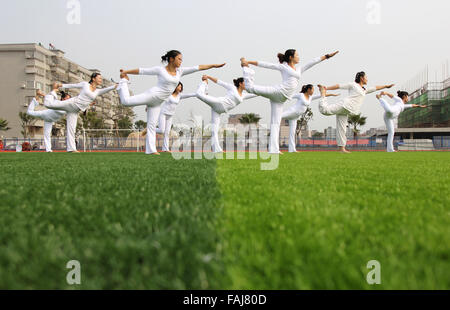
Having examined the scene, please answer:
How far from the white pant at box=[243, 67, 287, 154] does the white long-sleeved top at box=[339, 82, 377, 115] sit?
336cm

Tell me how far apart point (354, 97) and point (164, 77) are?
7120 millimetres

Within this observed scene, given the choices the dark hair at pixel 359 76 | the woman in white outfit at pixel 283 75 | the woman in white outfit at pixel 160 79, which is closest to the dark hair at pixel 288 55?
the woman in white outfit at pixel 283 75

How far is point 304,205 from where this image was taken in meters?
1.82

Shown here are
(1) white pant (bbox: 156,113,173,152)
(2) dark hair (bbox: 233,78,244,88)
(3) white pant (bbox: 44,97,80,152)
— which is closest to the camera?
(3) white pant (bbox: 44,97,80,152)

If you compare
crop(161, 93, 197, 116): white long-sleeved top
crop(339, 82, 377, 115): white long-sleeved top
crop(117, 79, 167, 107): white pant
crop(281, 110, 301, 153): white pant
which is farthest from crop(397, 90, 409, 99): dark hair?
crop(117, 79, 167, 107): white pant

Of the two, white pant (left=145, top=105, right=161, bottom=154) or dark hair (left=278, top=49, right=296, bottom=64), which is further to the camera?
white pant (left=145, top=105, right=161, bottom=154)

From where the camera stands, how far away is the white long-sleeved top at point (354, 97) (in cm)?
1077

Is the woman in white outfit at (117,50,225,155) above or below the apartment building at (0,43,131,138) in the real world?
below

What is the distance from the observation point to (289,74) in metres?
8.45

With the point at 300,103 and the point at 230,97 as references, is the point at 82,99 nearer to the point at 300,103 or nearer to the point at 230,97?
the point at 230,97

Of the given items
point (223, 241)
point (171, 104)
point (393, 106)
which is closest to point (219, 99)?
point (171, 104)

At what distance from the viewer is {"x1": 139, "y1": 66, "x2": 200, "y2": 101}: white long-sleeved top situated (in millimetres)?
8100

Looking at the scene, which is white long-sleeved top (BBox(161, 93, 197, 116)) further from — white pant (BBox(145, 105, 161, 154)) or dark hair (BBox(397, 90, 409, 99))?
dark hair (BBox(397, 90, 409, 99))

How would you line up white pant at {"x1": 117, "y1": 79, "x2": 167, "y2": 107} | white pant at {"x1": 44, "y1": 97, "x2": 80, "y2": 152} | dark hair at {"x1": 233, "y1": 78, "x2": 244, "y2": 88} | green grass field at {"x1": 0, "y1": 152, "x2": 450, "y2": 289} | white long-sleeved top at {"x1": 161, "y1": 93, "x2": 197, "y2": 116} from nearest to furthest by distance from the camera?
1. green grass field at {"x1": 0, "y1": 152, "x2": 450, "y2": 289}
2. white pant at {"x1": 117, "y1": 79, "x2": 167, "y2": 107}
3. white pant at {"x1": 44, "y1": 97, "x2": 80, "y2": 152}
4. dark hair at {"x1": 233, "y1": 78, "x2": 244, "y2": 88}
5. white long-sleeved top at {"x1": 161, "y1": 93, "x2": 197, "y2": 116}
